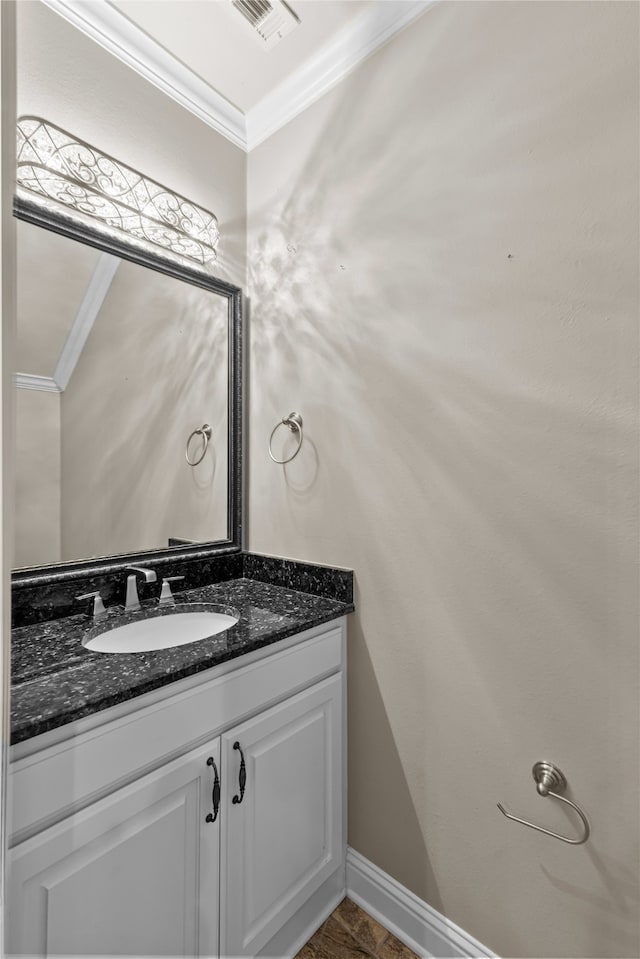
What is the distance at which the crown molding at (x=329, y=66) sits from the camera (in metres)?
1.27

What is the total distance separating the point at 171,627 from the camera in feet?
4.30

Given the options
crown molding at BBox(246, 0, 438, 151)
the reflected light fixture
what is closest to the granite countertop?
the reflected light fixture

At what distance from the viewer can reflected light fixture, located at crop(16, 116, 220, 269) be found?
119cm

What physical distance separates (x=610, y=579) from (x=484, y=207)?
36.3 inches

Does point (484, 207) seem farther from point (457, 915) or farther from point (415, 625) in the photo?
point (457, 915)

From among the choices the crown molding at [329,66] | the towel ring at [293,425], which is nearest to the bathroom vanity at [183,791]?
the towel ring at [293,425]

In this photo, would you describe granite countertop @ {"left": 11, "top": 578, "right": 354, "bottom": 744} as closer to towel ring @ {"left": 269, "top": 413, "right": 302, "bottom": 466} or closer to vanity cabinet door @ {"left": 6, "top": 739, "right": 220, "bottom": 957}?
vanity cabinet door @ {"left": 6, "top": 739, "right": 220, "bottom": 957}

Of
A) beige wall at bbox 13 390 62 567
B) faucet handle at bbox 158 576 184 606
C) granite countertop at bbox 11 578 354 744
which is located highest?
beige wall at bbox 13 390 62 567

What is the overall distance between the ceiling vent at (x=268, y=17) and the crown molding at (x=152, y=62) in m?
0.28

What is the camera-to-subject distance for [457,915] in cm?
117

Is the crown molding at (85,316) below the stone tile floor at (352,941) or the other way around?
the other way around

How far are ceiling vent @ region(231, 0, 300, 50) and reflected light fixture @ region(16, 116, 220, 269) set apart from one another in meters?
0.52

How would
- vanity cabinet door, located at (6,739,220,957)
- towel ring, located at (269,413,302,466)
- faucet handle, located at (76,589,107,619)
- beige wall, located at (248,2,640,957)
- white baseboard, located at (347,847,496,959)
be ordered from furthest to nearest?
towel ring, located at (269,413,302,466) < faucet handle, located at (76,589,107,619) < white baseboard, located at (347,847,496,959) < beige wall, located at (248,2,640,957) < vanity cabinet door, located at (6,739,220,957)

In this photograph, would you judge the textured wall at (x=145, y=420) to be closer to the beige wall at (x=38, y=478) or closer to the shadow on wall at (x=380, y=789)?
the beige wall at (x=38, y=478)
